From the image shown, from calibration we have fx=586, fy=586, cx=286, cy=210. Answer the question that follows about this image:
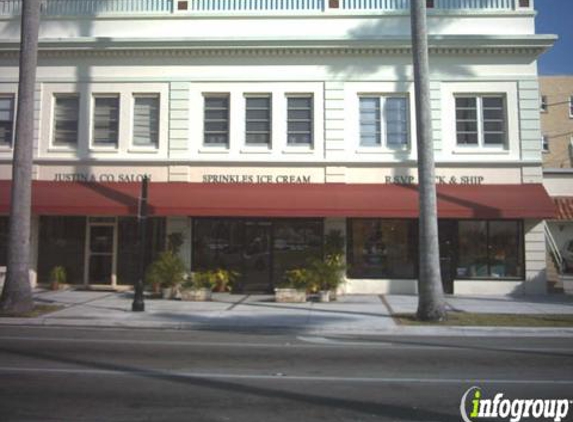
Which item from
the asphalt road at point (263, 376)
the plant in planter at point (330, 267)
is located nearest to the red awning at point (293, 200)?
the plant in planter at point (330, 267)

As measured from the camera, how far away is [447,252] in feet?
65.3

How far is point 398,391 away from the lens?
7.74m

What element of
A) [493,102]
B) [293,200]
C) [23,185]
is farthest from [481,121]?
[23,185]

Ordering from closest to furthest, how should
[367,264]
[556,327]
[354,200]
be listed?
[556,327] → [354,200] → [367,264]

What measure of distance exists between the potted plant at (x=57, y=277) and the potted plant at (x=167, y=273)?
3.60 meters

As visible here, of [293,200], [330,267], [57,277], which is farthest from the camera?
[57,277]

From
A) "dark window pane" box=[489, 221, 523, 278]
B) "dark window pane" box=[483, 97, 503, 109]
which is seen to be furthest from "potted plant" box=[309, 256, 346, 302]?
"dark window pane" box=[483, 97, 503, 109]

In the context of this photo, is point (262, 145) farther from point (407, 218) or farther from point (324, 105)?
point (407, 218)

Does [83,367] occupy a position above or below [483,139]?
below

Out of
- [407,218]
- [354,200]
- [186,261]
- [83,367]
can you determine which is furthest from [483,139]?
→ [83,367]

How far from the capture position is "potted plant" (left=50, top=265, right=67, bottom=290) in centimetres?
2027

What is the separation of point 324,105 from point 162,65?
19.8 ft

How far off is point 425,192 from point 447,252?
5786 millimetres

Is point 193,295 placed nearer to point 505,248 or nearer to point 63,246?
point 63,246
